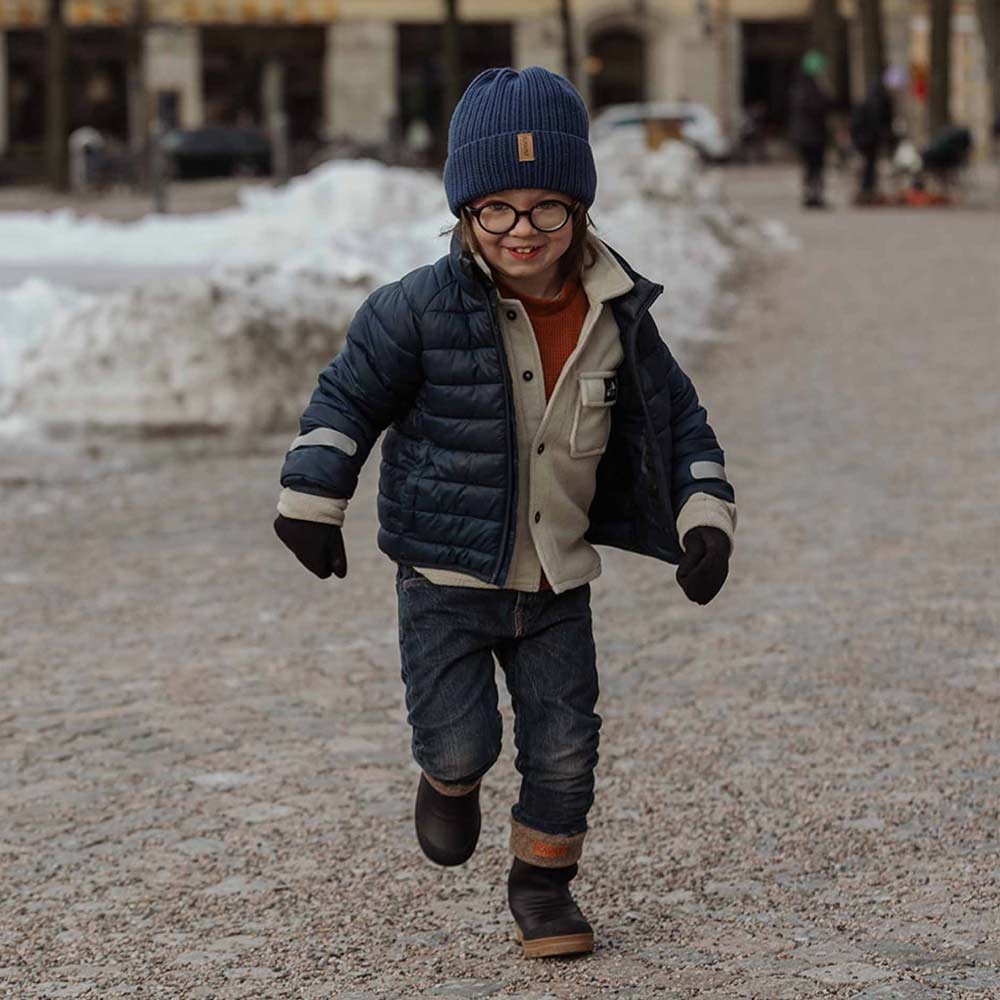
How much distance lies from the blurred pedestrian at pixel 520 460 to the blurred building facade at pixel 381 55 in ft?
160

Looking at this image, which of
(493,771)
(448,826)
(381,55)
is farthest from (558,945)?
(381,55)

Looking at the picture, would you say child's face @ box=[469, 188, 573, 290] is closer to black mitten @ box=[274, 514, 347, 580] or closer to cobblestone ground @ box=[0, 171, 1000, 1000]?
black mitten @ box=[274, 514, 347, 580]

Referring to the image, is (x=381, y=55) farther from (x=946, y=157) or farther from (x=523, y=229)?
(x=523, y=229)

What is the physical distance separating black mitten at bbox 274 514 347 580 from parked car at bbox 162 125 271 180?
43.2 metres

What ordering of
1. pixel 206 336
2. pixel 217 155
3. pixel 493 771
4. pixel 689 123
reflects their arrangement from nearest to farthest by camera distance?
pixel 493 771 < pixel 206 336 < pixel 217 155 < pixel 689 123

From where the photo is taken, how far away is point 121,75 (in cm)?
5494

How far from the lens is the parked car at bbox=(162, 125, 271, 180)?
4669 centimetres

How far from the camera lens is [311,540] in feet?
12.5

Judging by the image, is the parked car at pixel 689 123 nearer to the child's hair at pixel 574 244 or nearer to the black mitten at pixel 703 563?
the child's hair at pixel 574 244

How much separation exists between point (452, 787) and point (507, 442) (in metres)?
0.65

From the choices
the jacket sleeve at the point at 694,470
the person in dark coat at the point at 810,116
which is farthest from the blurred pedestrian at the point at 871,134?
the jacket sleeve at the point at 694,470

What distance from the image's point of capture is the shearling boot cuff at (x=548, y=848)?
4055 millimetres

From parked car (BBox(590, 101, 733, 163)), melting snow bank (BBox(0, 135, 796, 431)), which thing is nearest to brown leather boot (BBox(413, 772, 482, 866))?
melting snow bank (BBox(0, 135, 796, 431))

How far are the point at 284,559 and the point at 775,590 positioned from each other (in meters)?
1.75
